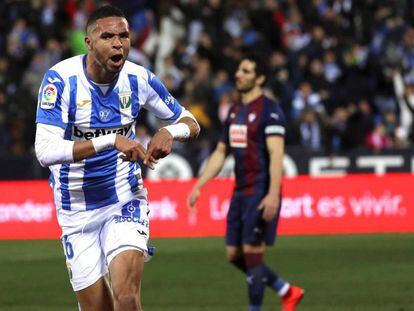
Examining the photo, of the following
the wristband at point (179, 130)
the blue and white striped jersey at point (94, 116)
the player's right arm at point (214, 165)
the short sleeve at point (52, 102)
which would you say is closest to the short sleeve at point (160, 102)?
the blue and white striped jersey at point (94, 116)

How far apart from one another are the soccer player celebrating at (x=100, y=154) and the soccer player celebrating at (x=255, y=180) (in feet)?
7.98

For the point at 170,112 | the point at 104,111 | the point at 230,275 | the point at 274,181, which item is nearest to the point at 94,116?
the point at 104,111

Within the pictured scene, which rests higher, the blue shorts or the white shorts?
the white shorts

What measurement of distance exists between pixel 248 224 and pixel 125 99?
2.94m

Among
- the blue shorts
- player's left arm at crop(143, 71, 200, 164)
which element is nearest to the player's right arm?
the blue shorts

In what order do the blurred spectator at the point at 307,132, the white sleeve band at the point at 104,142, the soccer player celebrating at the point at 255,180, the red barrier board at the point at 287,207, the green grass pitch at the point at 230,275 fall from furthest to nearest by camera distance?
the blurred spectator at the point at 307,132 < the red barrier board at the point at 287,207 < the green grass pitch at the point at 230,275 < the soccer player celebrating at the point at 255,180 < the white sleeve band at the point at 104,142

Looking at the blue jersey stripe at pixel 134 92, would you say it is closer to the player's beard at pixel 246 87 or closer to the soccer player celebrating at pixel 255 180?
the soccer player celebrating at pixel 255 180

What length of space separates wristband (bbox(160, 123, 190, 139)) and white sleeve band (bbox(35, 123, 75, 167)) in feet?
2.05

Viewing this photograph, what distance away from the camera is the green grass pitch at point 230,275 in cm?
1100

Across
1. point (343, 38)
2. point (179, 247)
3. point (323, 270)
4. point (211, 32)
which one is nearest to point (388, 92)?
point (343, 38)

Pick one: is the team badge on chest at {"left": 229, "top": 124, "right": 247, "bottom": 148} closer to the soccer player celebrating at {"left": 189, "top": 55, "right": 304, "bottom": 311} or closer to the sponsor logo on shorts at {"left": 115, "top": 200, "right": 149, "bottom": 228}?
the soccer player celebrating at {"left": 189, "top": 55, "right": 304, "bottom": 311}

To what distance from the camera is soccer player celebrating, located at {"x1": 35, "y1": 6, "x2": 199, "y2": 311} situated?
6.92 metres

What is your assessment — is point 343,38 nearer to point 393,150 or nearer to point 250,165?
point 393,150

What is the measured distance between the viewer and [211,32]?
72.7 ft
